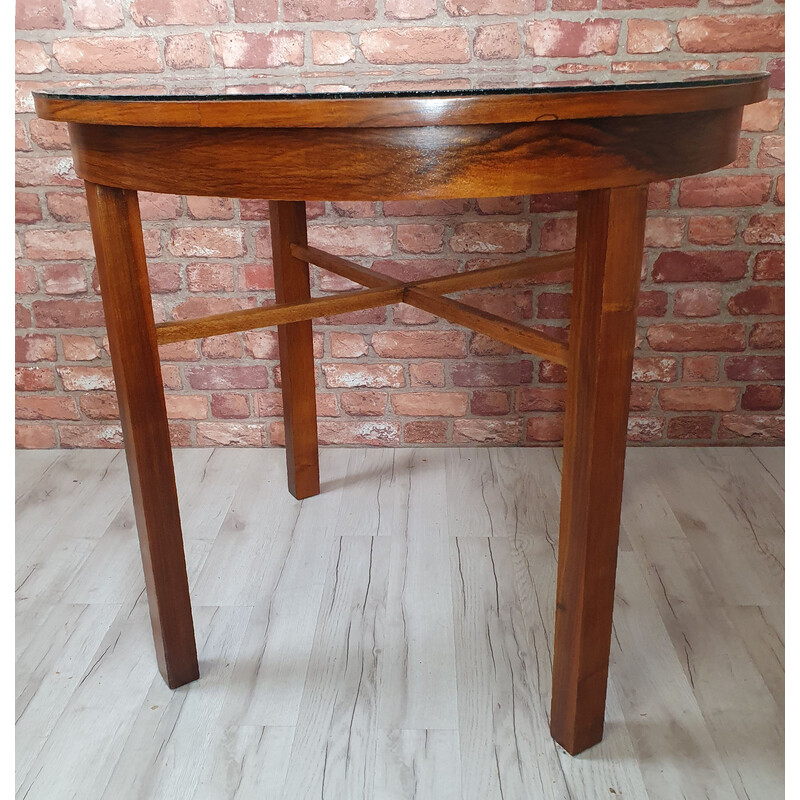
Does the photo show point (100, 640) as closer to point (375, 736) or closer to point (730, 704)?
point (375, 736)

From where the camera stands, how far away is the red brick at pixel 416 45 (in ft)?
5.71

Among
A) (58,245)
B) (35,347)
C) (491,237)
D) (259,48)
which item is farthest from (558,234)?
(35,347)

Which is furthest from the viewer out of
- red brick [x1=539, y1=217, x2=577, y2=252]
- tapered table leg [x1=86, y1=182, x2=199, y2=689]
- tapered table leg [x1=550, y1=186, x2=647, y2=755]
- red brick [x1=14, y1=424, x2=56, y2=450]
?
red brick [x1=14, y1=424, x2=56, y2=450]

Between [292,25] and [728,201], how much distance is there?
1.01 meters

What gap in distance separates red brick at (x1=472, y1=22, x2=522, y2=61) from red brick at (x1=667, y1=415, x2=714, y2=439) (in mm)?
917

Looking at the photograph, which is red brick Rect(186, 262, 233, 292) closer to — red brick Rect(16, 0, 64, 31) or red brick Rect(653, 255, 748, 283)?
red brick Rect(16, 0, 64, 31)

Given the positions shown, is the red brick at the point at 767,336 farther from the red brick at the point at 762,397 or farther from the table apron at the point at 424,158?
the table apron at the point at 424,158

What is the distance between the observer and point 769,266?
1906mm

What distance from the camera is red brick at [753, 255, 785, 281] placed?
1.90 m

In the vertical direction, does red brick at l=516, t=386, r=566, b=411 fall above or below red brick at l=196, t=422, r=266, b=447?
above

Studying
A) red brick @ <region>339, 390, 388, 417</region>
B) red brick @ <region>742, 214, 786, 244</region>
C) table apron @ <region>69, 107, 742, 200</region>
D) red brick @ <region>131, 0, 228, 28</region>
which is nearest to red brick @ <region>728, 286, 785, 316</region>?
red brick @ <region>742, 214, 786, 244</region>

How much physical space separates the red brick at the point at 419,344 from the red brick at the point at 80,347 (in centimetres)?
67

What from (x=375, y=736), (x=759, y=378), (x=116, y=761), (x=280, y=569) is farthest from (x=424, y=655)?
(x=759, y=378)

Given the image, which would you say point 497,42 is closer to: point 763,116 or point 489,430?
point 763,116
